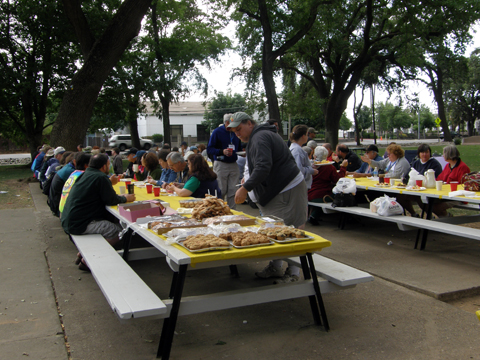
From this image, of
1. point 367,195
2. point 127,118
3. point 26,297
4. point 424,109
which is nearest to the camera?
point 26,297

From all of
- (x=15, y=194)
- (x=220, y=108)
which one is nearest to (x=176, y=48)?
(x=15, y=194)

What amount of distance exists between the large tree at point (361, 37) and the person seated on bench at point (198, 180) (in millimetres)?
13709

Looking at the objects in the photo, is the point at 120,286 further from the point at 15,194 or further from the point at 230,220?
the point at 15,194

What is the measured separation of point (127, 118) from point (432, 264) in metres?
21.4

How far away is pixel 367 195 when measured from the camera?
8.60 m

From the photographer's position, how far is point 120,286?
3.35m

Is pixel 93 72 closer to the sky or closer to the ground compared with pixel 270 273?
closer to the sky

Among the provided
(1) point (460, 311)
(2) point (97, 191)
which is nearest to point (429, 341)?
(1) point (460, 311)

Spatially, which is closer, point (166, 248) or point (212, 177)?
point (166, 248)

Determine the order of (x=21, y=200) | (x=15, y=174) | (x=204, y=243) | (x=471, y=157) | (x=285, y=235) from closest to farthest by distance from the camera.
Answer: (x=204, y=243) → (x=285, y=235) → (x=21, y=200) → (x=15, y=174) → (x=471, y=157)

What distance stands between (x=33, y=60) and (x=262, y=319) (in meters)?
22.1

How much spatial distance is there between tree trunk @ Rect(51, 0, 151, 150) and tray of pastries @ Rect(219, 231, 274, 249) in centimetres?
1211

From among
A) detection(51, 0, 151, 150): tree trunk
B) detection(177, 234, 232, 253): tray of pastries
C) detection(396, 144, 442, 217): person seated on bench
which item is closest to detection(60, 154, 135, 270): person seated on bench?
detection(177, 234, 232, 253): tray of pastries

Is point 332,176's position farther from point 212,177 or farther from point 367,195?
point 212,177
